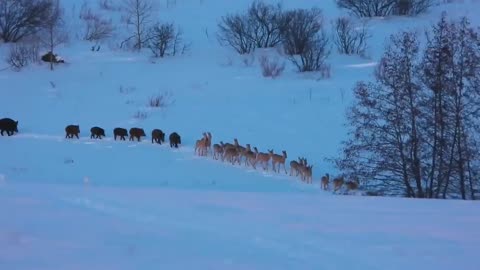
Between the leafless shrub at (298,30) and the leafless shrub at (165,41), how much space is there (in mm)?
4132

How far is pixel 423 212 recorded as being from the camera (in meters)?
5.68

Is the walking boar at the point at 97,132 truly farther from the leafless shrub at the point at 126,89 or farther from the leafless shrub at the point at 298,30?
the leafless shrub at the point at 298,30

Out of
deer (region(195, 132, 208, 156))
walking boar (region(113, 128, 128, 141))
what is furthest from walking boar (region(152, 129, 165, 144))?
deer (region(195, 132, 208, 156))

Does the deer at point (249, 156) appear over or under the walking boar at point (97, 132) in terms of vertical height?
under

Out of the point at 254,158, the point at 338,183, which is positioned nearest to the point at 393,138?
the point at 338,183

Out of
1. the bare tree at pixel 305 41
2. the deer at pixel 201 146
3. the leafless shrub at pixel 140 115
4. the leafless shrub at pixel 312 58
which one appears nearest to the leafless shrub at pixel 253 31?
the bare tree at pixel 305 41

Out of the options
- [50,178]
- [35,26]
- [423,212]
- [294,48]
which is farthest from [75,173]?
[35,26]

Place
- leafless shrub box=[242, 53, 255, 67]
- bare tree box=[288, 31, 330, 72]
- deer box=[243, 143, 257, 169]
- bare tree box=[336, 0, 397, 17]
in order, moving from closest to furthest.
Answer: deer box=[243, 143, 257, 169]
bare tree box=[288, 31, 330, 72]
leafless shrub box=[242, 53, 255, 67]
bare tree box=[336, 0, 397, 17]

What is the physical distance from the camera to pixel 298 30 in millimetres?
22125

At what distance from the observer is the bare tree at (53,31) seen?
907 inches

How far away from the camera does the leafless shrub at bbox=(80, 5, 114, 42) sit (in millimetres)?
24812

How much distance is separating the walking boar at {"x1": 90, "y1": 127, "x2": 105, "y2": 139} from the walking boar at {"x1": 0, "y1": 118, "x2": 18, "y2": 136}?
2059 mm

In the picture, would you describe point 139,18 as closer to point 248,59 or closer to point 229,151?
point 248,59

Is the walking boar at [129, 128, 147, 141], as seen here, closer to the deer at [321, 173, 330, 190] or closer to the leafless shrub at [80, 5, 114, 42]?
the deer at [321, 173, 330, 190]
